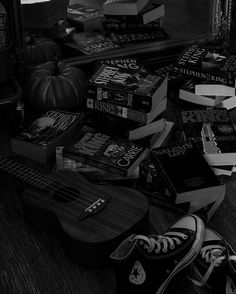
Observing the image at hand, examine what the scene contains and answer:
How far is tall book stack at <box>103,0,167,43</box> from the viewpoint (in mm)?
2252

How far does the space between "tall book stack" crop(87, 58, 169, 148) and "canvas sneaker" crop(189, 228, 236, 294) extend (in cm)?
55

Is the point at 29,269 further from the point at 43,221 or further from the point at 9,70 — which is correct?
the point at 9,70

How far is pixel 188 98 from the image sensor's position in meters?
2.11

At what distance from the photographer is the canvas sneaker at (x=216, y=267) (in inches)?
51.6

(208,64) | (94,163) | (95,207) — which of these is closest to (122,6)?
(208,64)

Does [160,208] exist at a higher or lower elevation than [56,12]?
lower

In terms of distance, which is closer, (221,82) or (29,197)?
(29,197)

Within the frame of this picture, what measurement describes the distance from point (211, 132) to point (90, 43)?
754 millimetres

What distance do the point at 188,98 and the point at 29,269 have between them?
1000mm

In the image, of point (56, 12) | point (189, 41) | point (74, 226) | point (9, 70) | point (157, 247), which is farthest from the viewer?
point (189, 41)

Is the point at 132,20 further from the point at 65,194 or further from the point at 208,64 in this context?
the point at 65,194

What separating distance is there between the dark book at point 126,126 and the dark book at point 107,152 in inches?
1.4

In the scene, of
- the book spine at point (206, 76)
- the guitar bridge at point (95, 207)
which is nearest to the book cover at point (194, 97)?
the book spine at point (206, 76)

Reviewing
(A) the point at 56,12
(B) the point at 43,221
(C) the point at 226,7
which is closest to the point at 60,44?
(A) the point at 56,12
